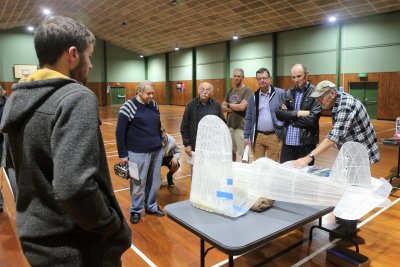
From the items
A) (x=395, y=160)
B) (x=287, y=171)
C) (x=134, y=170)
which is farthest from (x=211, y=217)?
(x=395, y=160)

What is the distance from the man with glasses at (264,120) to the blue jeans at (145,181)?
1174mm

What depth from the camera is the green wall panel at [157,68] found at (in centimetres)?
2503

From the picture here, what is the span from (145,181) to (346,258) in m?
2.11

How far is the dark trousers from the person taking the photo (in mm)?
3420

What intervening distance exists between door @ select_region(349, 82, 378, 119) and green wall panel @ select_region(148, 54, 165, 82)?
14.8 meters

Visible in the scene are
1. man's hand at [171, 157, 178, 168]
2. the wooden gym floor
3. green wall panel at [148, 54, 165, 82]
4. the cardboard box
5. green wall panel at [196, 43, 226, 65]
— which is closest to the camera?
the cardboard box

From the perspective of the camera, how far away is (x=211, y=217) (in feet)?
6.12

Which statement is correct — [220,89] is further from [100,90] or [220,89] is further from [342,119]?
[342,119]

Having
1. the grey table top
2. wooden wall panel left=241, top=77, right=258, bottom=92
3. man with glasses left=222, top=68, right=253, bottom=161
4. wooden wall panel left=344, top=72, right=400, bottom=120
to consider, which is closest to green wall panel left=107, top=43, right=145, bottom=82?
wooden wall panel left=241, top=77, right=258, bottom=92

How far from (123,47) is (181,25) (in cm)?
922

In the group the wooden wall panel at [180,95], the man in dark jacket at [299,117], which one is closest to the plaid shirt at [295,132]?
the man in dark jacket at [299,117]

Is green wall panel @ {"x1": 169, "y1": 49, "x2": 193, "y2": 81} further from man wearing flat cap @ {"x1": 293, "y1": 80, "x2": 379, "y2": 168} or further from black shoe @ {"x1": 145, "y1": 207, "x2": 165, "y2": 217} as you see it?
man wearing flat cap @ {"x1": 293, "y1": 80, "x2": 379, "y2": 168}

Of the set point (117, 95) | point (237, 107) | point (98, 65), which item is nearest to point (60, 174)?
point (237, 107)

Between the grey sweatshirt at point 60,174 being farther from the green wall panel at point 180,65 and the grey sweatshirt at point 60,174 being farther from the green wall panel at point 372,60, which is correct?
the green wall panel at point 180,65
